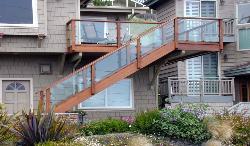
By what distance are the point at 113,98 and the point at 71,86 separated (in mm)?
3914

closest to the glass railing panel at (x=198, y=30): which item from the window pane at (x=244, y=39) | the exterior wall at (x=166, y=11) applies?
the window pane at (x=244, y=39)

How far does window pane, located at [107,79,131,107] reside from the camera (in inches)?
925

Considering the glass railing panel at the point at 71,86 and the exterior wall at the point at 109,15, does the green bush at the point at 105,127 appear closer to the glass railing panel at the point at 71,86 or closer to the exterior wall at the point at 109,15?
the glass railing panel at the point at 71,86

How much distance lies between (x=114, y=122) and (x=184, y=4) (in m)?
10.6

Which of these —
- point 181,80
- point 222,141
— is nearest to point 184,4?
point 181,80

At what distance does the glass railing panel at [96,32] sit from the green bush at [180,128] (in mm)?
4394

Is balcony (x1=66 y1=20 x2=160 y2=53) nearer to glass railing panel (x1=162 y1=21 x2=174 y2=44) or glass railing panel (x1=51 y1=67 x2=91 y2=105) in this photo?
glass railing panel (x1=162 y1=21 x2=174 y2=44)

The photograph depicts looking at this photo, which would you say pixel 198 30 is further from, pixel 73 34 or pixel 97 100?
pixel 73 34

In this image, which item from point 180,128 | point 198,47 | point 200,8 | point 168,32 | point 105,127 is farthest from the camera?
point 200,8

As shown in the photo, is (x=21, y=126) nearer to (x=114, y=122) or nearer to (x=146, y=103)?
(x=114, y=122)

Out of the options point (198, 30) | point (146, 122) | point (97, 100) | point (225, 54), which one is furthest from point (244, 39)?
point (146, 122)

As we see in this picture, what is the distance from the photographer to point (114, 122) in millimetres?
19016

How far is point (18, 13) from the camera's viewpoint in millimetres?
21250

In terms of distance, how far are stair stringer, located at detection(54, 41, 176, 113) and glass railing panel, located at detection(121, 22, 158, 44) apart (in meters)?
1.28
